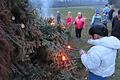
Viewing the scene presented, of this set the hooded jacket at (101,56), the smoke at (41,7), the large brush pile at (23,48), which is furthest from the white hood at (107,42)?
the smoke at (41,7)

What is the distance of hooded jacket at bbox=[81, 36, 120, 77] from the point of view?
4.68 metres

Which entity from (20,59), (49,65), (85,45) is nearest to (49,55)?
(49,65)

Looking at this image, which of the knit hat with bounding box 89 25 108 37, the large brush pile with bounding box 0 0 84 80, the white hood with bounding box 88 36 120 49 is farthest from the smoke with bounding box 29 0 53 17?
the white hood with bounding box 88 36 120 49

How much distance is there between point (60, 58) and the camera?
7.06 m

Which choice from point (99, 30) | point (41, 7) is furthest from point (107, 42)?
point (41, 7)

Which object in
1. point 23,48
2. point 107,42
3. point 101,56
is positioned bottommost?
point 23,48

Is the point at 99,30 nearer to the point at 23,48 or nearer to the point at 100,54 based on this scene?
the point at 100,54

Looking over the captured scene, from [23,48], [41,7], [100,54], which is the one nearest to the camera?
[100,54]

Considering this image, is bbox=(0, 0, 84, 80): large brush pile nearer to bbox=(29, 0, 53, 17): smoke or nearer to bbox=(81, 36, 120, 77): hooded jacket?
bbox=(29, 0, 53, 17): smoke

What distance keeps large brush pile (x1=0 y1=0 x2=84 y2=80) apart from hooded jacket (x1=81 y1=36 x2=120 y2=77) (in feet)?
4.21

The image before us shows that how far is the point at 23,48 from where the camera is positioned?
5887 millimetres

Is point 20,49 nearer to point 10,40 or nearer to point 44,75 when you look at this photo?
point 10,40

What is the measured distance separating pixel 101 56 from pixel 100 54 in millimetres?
35

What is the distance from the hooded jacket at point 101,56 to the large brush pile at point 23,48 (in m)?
1.28
